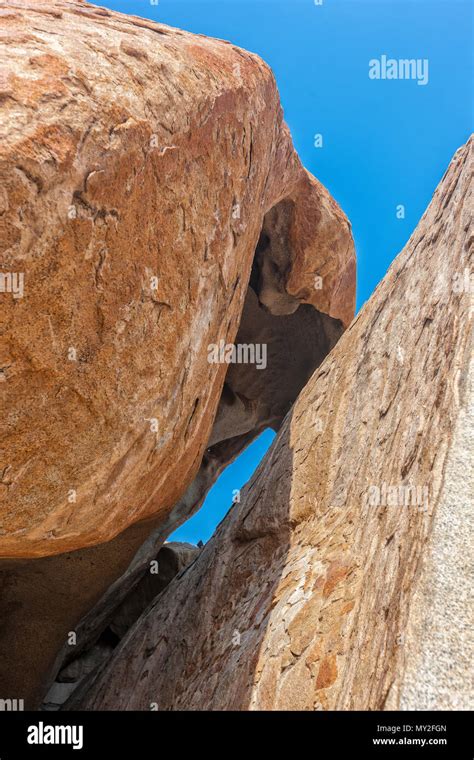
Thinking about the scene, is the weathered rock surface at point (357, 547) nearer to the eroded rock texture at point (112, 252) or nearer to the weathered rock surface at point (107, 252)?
the eroded rock texture at point (112, 252)

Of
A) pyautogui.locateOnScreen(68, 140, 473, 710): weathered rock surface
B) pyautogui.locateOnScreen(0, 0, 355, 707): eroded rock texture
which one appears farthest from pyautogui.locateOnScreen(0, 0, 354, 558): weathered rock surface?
pyautogui.locateOnScreen(68, 140, 473, 710): weathered rock surface

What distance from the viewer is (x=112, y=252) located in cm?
Result: 392

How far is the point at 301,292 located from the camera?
884 cm

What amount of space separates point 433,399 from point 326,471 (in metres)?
1.85

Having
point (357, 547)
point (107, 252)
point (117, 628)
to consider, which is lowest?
point (117, 628)

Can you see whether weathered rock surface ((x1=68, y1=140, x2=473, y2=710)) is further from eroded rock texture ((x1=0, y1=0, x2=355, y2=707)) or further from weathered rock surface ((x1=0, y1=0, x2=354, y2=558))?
weathered rock surface ((x1=0, y1=0, x2=354, y2=558))

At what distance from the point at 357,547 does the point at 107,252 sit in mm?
2376

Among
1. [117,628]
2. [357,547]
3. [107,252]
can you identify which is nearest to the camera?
[107,252]

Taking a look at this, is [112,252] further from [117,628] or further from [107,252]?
[117,628]

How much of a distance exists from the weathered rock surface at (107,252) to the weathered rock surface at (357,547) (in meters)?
1.08

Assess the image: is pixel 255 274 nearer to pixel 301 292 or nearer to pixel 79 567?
pixel 301 292

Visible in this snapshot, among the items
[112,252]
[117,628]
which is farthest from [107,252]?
[117,628]

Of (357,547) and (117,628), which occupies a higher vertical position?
(357,547)

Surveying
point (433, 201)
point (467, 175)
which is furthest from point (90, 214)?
point (433, 201)
